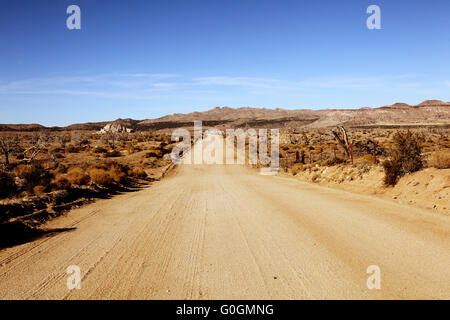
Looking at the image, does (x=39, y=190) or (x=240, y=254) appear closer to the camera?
(x=240, y=254)

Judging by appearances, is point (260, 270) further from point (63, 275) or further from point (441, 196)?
point (441, 196)

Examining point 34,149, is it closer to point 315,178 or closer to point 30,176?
point 30,176

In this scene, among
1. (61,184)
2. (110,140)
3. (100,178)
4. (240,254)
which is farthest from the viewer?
(110,140)

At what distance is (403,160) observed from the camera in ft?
40.4

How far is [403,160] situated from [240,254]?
9.76m

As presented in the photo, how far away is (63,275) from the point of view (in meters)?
5.14

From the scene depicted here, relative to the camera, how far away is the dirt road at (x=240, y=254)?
450 centimetres

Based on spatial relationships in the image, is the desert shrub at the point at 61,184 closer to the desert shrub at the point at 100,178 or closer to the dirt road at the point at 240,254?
the desert shrub at the point at 100,178

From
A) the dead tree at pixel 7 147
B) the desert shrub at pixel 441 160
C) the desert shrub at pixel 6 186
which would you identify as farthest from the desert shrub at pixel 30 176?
the desert shrub at pixel 441 160

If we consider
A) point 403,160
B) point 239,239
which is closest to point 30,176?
point 239,239

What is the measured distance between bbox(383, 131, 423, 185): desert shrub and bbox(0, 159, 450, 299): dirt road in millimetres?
2558

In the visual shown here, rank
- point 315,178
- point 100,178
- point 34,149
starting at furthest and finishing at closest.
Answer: point 34,149 → point 315,178 → point 100,178

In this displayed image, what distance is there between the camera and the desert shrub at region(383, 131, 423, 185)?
12078mm
